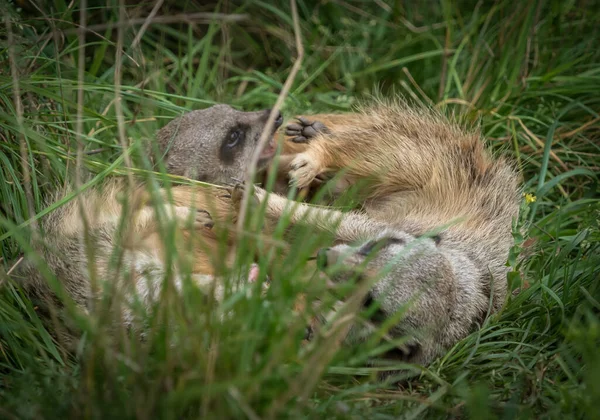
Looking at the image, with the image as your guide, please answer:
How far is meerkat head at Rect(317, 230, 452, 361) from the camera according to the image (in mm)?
2979

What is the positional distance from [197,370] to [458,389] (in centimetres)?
117

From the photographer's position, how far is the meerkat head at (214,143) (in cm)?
415

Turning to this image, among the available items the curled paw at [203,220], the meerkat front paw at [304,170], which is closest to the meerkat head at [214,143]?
the meerkat front paw at [304,170]

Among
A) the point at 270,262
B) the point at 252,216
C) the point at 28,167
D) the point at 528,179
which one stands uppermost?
the point at 252,216

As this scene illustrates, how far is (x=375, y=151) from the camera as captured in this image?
4.23 metres

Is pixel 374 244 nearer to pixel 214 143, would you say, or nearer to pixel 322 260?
pixel 322 260

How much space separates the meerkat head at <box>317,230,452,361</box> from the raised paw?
1354 millimetres

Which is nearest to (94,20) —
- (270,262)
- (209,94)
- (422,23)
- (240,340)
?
(209,94)

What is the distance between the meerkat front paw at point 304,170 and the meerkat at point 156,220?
0.24m

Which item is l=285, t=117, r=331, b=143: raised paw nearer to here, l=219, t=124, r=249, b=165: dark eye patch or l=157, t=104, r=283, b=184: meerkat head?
l=157, t=104, r=283, b=184: meerkat head

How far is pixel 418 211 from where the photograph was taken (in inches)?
157

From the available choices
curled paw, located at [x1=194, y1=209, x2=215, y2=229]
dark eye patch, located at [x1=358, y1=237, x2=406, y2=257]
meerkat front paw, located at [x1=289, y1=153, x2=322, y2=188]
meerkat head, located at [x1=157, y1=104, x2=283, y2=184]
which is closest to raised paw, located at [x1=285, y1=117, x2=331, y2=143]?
meerkat head, located at [x1=157, y1=104, x2=283, y2=184]

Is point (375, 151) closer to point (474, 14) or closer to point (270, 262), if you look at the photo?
point (270, 262)

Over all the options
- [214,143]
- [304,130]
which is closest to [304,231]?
[214,143]
